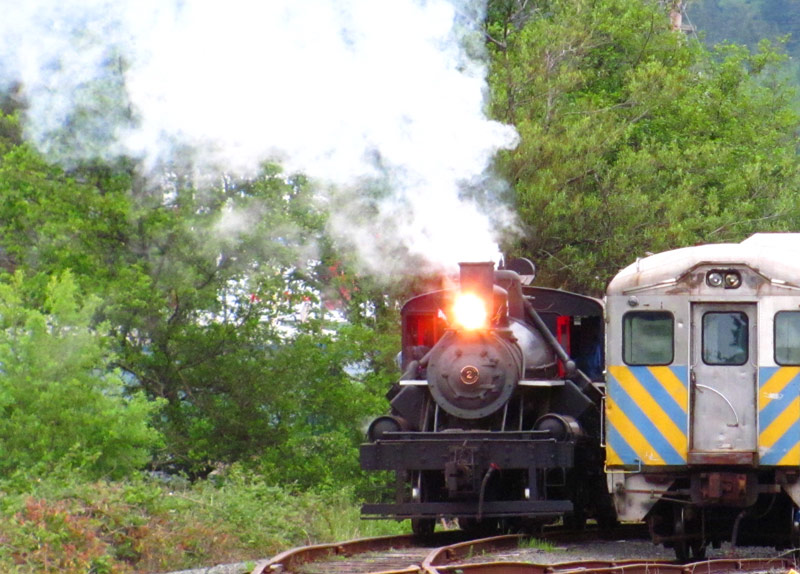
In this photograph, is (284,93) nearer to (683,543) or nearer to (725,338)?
(725,338)

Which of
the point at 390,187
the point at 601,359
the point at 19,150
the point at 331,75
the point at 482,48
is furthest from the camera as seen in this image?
the point at 482,48

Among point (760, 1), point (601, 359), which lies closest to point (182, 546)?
point (601, 359)

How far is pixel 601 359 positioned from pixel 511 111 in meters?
7.08

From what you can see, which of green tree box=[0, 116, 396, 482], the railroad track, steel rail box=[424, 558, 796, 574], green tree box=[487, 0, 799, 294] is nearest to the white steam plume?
green tree box=[0, 116, 396, 482]

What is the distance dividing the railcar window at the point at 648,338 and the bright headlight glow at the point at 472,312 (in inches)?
61.2

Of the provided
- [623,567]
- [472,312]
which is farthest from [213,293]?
[623,567]

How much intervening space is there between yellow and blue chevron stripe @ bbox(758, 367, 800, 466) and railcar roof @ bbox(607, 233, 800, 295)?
784 millimetres

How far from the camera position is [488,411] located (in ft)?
39.7

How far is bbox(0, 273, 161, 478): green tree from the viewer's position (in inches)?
572

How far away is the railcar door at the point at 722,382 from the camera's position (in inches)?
420

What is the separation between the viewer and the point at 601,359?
45.1 feet

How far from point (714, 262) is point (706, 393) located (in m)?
1.08

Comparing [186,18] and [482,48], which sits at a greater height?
[482,48]

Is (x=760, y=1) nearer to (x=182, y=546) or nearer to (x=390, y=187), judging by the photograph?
(x=390, y=187)
